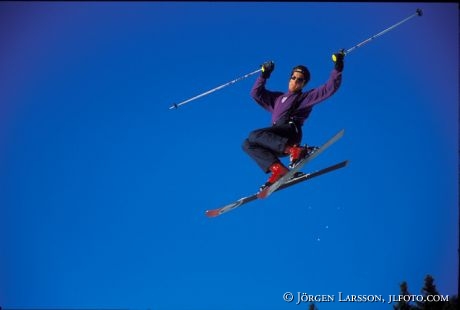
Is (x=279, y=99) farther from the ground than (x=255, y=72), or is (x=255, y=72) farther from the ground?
(x=255, y=72)

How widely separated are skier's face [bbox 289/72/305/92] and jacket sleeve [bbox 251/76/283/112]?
473mm

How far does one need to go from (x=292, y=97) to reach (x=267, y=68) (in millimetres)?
722

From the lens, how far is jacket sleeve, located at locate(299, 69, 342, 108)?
8719mm

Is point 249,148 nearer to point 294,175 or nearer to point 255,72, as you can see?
point 294,175

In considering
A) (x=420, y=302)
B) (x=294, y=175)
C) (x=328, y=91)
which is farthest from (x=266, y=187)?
(x=420, y=302)

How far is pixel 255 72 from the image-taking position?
10.6 meters

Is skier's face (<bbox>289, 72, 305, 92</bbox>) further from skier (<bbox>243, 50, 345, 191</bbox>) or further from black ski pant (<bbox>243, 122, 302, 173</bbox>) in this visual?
black ski pant (<bbox>243, 122, 302, 173</bbox>)

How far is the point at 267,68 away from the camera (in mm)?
9633

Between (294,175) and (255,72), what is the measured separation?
7.93 feet

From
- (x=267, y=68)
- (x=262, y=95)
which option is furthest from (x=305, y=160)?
(x=267, y=68)

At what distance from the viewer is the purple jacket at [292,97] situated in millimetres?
8816

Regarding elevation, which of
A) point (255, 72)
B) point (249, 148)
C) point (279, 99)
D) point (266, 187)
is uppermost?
point (255, 72)

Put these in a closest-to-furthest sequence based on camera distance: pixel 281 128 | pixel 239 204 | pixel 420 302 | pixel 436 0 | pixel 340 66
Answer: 1. pixel 436 0
2. pixel 340 66
3. pixel 281 128
4. pixel 239 204
5. pixel 420 302

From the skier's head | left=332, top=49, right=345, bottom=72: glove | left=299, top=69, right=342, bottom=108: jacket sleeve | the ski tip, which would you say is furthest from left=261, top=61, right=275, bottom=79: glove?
the ski tip
